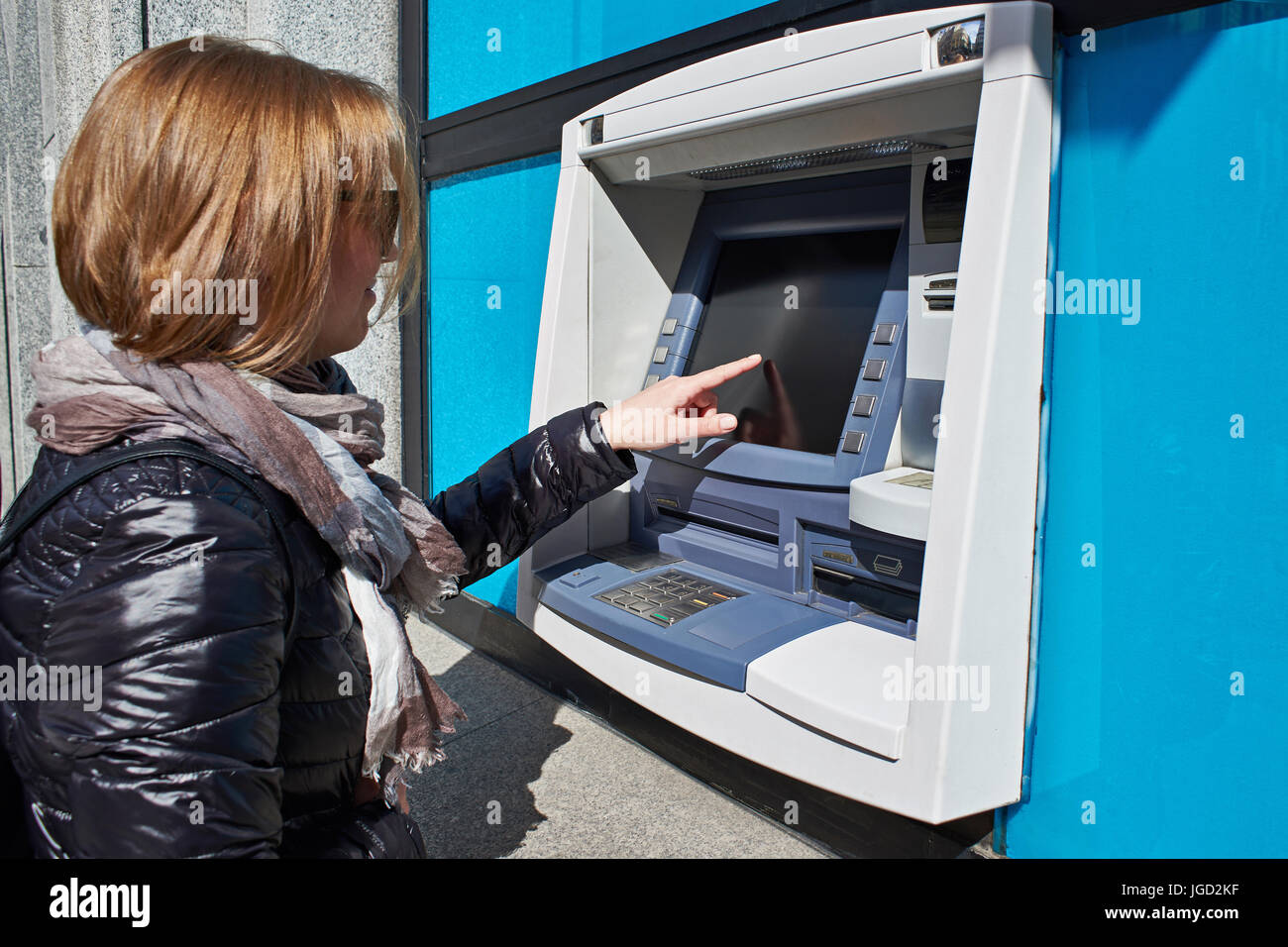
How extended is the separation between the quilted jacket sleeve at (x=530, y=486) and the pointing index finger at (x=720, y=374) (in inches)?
8.2

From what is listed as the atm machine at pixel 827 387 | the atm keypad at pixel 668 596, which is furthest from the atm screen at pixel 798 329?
the atm keypad at pixel 668 596

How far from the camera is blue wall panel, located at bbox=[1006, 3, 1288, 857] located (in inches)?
55.6

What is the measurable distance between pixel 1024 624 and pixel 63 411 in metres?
1.52

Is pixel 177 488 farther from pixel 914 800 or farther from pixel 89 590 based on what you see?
pixel 914 800

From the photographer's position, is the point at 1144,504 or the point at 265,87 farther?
the point at 1144,504

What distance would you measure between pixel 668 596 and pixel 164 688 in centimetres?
127

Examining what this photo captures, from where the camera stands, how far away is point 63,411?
1.02m

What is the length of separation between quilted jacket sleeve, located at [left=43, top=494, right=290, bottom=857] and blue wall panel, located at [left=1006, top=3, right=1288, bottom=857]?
4.54 ft

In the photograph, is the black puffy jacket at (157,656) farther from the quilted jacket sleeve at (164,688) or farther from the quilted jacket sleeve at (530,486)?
the quilted jacket sleeve at (530,486)

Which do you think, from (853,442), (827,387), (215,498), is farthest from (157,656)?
(827,387)

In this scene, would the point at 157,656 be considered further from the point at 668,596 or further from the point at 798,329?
the point at 798,329

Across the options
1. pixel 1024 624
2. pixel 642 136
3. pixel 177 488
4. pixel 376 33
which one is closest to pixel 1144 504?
pixel 1024 624

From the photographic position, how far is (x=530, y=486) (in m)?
1.88

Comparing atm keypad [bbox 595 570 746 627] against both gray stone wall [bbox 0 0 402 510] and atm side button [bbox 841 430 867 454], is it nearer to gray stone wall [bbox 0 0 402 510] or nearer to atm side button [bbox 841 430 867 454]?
atm side button [bbox 841 430 867 454]
